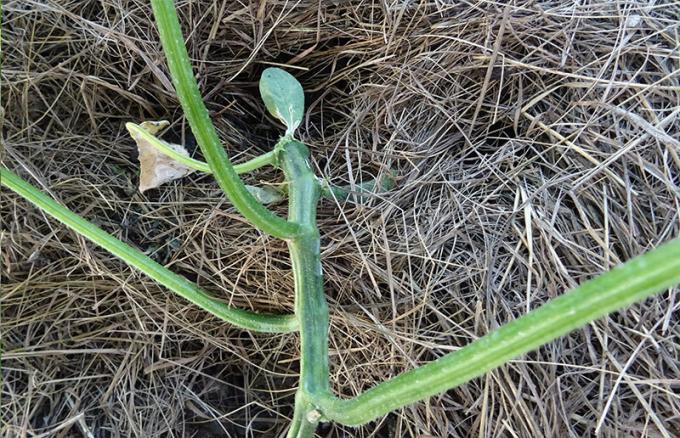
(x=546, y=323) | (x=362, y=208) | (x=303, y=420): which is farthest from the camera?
(x=362, y=208)

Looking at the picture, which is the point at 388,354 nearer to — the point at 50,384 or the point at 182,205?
the point at 182,205

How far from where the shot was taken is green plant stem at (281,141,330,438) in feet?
2.97

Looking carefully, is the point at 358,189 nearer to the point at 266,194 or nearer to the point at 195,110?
the point at 266,194

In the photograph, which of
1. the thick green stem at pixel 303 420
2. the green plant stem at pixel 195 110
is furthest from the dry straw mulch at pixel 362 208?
the green plant stem at pixel 195 110

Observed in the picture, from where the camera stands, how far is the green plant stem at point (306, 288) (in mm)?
905

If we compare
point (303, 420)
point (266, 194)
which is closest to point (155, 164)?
point (266, 194)

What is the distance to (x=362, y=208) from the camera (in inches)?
43.0

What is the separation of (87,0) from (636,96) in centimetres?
102

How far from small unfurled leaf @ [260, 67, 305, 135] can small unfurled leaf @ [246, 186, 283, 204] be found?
0.11 metres

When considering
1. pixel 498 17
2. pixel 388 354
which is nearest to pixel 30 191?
pixel 388 354

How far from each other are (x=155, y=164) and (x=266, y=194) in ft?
0.66

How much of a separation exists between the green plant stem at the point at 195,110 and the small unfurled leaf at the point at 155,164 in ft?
1.07

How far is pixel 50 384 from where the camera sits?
1138 mm

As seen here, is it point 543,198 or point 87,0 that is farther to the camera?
point 87,0
